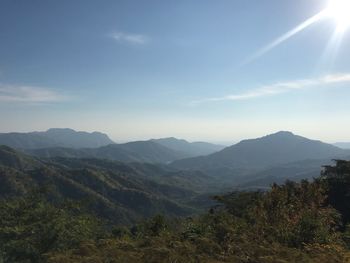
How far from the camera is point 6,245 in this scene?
2286 centimetres

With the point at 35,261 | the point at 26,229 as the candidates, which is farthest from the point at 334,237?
the point at 26,229

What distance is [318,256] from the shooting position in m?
11.7

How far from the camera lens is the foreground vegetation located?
1198 centimetres

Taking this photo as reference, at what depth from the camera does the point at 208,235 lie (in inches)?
682

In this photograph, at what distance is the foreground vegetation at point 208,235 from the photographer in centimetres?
1198

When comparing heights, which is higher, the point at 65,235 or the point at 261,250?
the point at 261,250

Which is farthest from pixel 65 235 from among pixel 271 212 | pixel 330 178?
pixel 330 178

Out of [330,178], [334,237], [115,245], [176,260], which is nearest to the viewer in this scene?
[176,260]

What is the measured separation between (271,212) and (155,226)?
13.3 m

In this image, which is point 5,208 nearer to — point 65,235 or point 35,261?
point 65,235

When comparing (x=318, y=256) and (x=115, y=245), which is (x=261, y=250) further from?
(x=115, y=245)

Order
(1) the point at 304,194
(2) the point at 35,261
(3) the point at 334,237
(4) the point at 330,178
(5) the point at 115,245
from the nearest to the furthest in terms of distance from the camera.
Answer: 1. (5) the point at 115,245
2. (3) the point at 334,237
3. (2) the point at 35,261
4. (1) the point at 304,194
5. (4) the point at 330,178

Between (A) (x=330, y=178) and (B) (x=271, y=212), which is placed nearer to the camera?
(B) (x=271, y=212)

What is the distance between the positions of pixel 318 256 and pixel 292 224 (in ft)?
26.5
